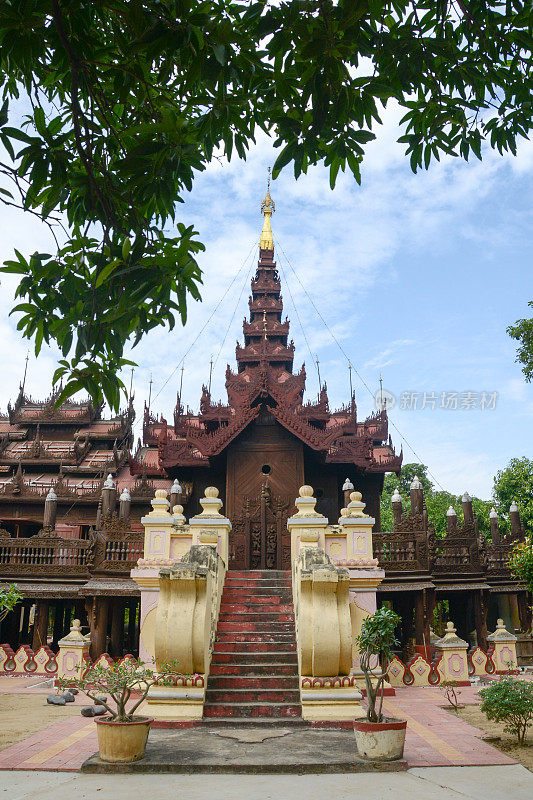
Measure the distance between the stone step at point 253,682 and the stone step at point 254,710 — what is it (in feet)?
1.34

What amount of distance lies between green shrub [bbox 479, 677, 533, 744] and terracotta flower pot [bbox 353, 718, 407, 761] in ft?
5.15

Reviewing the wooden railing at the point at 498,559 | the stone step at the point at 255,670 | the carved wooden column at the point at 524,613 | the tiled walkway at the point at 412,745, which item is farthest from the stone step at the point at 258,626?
the carved wooden column at the point at 524,613

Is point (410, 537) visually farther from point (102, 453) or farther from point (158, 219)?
point (102, 453)

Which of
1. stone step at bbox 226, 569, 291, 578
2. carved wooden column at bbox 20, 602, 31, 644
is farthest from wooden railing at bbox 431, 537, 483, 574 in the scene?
carved wooden column at bbox 20, 602, 31, 644

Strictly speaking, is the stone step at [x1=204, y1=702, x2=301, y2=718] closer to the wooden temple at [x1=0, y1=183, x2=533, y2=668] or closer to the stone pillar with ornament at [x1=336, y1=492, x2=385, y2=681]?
the stone pillar with ornament at [x1=336, y1=492, x2=385, y2=681]

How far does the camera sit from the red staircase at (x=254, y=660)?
8.03 meters

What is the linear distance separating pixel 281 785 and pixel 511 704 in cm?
298

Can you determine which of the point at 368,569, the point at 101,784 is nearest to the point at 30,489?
the point at 368,569

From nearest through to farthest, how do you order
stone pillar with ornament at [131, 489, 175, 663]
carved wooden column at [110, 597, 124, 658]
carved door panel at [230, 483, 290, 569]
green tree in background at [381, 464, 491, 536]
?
stone pillar with ornament at [131, 489, 175, 663] < carved door panel at [230, 483, 290, 569] < carved wooden column at [110, 597, 124, 658] < green tree in background at [381, 464, 491, 536]

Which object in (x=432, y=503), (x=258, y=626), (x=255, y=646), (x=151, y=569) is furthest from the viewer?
(x=432, y=503)

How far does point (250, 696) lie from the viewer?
832cm

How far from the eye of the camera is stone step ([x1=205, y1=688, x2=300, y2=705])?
827 centimetres

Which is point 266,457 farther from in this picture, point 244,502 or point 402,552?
point 402,552

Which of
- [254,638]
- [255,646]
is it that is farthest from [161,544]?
[255,646]
